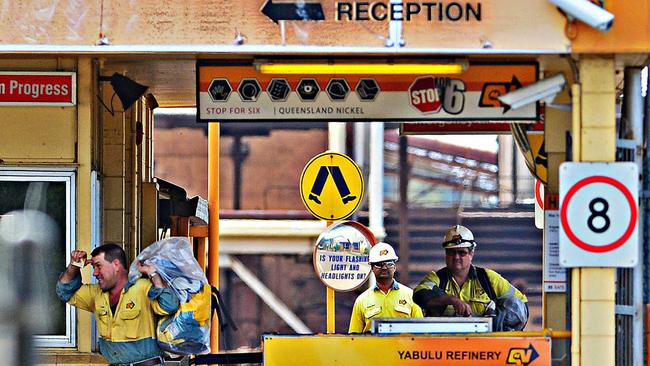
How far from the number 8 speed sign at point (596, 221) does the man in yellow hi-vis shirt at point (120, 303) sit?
276cm

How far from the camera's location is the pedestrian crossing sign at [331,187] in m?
14.9

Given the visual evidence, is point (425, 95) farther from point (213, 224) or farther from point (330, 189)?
point (213, 224)

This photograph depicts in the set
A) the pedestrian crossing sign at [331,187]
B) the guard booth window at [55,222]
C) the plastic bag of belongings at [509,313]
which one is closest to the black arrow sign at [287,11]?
the guard booth window at [55,222]

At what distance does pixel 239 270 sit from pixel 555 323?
677 inches

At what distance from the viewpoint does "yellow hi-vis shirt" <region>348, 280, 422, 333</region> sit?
13008 mm

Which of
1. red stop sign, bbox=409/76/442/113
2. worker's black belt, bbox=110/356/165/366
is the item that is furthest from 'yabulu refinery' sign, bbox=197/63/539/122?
worker's black belt, bbox=110/356/165/366

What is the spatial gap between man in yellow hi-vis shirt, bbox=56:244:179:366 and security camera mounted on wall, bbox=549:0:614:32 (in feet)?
10.9

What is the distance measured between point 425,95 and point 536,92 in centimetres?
106

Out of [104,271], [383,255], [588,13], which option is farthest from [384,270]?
[588,13]

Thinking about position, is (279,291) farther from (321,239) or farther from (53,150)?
(53,150)

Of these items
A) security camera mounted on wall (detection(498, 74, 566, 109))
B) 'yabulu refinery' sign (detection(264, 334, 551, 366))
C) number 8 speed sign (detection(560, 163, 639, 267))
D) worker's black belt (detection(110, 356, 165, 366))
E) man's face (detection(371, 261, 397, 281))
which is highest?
security camera mounted on wall (detection(498, 74, 566, 109))

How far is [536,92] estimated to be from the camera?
10.1 m

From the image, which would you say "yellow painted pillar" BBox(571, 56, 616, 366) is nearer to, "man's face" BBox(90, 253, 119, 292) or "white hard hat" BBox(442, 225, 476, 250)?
"white hard hat" BBox(442, 225, 476, 250)

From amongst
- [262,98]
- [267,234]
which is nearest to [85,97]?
[262,98]
